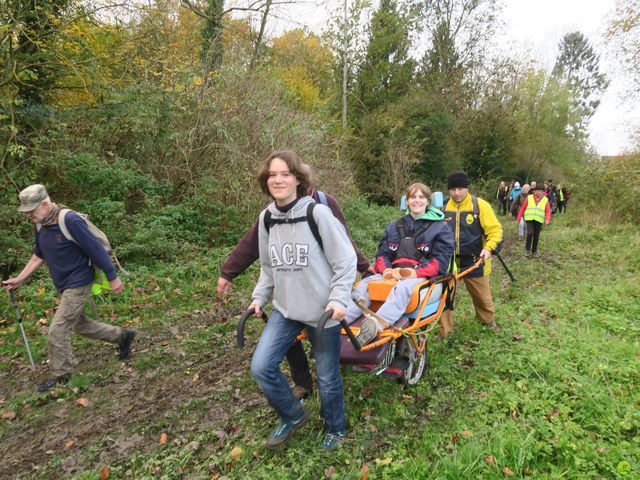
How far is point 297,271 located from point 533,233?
970 centimetres

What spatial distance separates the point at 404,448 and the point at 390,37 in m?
25.3

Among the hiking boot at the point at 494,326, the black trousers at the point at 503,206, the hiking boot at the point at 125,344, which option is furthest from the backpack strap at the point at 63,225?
the black trousers at the point at 503,206

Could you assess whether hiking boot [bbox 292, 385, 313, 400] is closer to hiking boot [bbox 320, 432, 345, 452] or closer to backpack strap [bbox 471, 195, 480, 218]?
hiking boot [bbox 320, 432, 345, 452]

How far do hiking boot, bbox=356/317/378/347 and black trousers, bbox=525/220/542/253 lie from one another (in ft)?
29.2

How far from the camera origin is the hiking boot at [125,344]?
5.30 m

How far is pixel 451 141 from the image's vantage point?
81.3 feet

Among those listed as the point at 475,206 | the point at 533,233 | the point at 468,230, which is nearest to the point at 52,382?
the point at 468,230

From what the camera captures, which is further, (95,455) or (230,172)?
(230,172)

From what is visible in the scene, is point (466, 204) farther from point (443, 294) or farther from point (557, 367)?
point (557, 367)

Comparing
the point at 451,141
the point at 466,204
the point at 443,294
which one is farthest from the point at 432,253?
the point at 451,141

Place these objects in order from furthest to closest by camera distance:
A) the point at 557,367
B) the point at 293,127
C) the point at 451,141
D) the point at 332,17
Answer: the point at 451,141, the point at 332,17, the point at 293,127, the point at 557,367

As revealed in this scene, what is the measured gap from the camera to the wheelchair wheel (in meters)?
4.10

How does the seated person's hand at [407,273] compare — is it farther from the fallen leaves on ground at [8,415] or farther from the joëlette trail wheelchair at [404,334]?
the fallen leaves on ground at [8,415]

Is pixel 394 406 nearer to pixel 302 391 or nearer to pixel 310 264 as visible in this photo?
Answer: pixel 302 391
